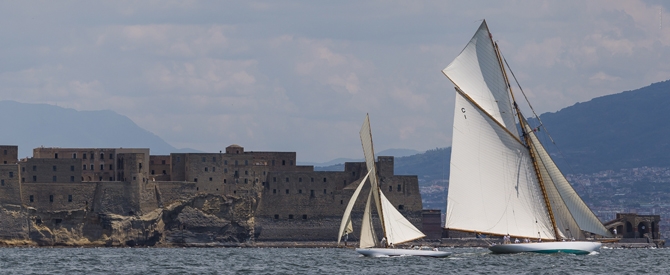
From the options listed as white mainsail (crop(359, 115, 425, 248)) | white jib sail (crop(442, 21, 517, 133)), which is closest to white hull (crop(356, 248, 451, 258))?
white mainsail (crop(359, 115, 425, 248))

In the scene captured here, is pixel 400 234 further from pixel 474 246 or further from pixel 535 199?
pixel 474 246

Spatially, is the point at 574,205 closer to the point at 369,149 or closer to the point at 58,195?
the point at 369,149

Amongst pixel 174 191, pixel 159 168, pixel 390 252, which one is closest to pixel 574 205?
pixel 390 252

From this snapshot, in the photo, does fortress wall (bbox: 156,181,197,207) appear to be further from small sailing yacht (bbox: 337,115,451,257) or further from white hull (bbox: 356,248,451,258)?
white hull (bbox: 356,248,451,258)

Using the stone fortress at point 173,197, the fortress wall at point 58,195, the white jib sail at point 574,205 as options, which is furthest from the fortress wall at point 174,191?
the white jib sail at point 574,205

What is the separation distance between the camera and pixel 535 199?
3145 inches

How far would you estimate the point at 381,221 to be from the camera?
82812 mm

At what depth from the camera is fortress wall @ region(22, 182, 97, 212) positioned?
129m

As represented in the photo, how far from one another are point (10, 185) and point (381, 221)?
56413mm

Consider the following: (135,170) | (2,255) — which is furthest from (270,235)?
(2,255)

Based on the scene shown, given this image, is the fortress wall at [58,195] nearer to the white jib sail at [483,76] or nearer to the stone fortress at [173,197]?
the stone fortress at [173,197]

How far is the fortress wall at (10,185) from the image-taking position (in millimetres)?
127875

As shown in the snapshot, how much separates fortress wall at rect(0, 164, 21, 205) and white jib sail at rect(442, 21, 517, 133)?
61.9 m

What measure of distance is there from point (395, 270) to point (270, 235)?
6513cm
